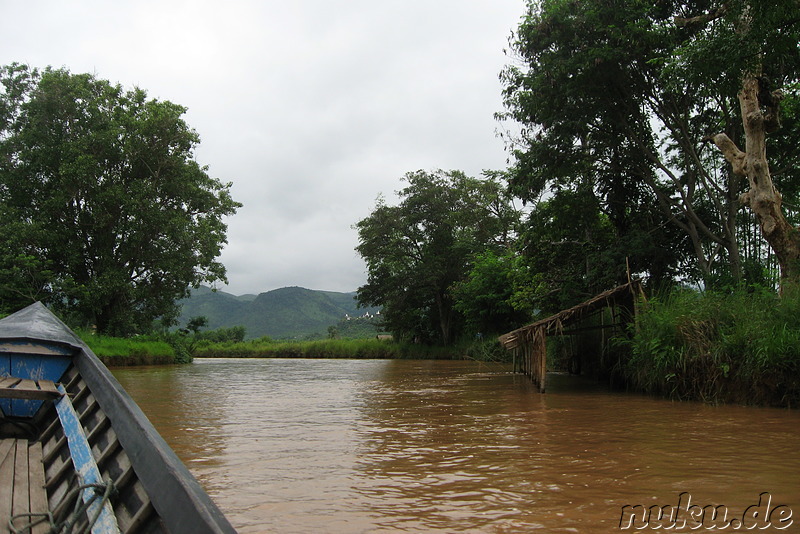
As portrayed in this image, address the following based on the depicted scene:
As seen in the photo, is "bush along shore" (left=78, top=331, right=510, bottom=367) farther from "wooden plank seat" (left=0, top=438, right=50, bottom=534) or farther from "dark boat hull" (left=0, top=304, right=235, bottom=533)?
"wooden plank seat" (left=0, top=438, right=50, bottom=534)

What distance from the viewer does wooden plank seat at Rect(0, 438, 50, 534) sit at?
8.71ft

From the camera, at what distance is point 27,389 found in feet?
14.1

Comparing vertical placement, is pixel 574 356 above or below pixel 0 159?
below

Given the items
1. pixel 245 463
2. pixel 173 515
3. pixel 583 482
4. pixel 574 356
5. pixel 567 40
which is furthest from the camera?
pixel 574 356

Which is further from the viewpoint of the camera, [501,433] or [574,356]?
[574,356]

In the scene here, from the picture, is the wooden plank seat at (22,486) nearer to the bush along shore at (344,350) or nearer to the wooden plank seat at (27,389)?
the wooden plank seat at (27,389)

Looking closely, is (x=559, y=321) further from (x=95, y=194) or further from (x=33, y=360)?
(x=95, y=194)

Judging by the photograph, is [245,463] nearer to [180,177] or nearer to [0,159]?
[180,177]

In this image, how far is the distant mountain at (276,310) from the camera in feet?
329

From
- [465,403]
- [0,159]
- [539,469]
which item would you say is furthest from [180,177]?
[539,469]

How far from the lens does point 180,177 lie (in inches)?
909

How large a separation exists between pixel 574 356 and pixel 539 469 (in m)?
13.2

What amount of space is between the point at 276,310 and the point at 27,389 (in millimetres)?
106852

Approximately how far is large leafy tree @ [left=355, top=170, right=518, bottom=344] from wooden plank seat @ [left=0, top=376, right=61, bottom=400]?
1016 inches
